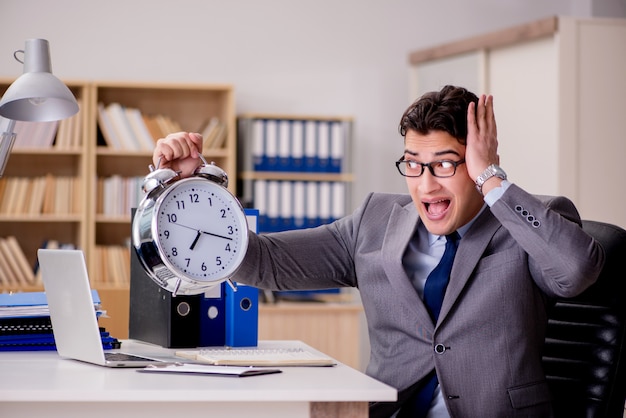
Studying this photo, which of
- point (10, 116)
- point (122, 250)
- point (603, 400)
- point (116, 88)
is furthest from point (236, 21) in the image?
point (603, 400)

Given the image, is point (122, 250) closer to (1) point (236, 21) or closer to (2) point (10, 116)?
(1) point (236, 21)

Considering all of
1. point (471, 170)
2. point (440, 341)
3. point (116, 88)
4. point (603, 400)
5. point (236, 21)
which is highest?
point (236, 21)

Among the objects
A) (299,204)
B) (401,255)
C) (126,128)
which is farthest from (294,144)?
(401,255)

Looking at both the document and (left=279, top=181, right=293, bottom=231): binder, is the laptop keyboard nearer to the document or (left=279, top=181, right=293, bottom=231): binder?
the document

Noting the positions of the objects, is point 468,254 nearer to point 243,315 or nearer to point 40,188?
point 243,315

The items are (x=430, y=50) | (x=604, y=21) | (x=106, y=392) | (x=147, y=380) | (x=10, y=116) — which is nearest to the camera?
(x=106, y=392)

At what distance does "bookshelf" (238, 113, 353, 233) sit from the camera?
5270 millimetres

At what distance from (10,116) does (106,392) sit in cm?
86

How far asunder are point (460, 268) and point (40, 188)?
3674 millimetres

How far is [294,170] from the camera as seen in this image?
531cm

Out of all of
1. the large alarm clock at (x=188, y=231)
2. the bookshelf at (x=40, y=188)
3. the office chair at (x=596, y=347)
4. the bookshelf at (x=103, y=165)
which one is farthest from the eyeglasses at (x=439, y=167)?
the bookshelf at (x=40, y=188)

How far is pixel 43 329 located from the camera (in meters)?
2.11

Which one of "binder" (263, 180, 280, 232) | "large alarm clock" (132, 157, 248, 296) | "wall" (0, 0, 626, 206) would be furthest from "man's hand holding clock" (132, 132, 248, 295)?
"wall" (0, 0, 626, 206)

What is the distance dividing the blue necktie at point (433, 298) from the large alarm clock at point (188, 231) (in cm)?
48
